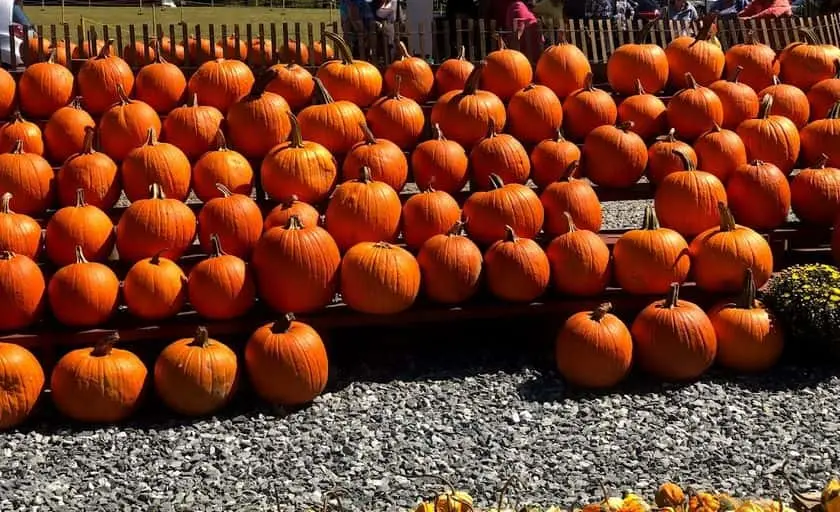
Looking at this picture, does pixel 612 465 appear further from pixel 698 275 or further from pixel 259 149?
pixel 259 149

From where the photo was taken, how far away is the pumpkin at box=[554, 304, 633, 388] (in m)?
4.89

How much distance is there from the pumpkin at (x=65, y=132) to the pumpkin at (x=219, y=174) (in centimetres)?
78

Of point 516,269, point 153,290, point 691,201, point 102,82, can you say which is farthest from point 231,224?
point 691,201

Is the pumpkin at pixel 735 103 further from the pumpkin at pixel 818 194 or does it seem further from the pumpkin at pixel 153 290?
the pumpkin at pixel 153 290

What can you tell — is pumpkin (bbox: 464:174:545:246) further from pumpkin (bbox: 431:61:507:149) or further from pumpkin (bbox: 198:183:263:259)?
pumpkin (bbox: 198:183:263:259)

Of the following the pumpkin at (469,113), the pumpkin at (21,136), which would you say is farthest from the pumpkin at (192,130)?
the pumpkin at (469,113)

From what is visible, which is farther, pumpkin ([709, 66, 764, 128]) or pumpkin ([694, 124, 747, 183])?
pumpkin ([709, 66, 764, 128])

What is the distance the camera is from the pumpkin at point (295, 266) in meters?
4.98

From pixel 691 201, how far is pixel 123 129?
3.21 m

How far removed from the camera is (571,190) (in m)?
5.52

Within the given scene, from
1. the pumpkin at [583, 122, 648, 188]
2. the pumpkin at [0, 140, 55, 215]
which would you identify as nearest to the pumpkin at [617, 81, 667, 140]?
the pumpkin at [583, 122, 648, 188]

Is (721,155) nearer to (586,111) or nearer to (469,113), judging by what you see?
(586,111)

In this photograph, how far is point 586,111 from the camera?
20.4ft

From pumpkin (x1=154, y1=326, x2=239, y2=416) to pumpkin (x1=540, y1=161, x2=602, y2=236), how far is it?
1942 millimetres
